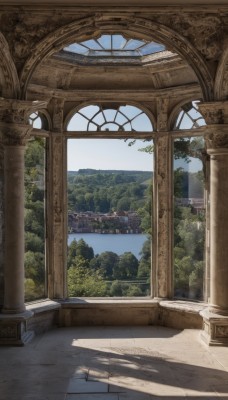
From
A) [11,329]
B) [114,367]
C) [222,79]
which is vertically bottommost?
[114,367]

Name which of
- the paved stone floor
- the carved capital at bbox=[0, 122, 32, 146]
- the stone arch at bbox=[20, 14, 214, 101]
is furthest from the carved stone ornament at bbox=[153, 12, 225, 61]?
the paved stone floor

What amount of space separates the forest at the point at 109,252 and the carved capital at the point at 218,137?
194cm

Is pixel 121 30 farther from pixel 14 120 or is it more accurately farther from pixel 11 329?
pixel 11 329

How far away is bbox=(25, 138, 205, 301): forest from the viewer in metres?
11.1

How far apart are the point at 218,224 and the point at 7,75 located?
4.32m

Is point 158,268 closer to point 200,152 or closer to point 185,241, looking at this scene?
point 185,241

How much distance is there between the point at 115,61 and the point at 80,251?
4094 millimetres

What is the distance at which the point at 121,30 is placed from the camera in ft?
30.0

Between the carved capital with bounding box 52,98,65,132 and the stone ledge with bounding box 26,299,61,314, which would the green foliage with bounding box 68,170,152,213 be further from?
the stone ledge with bounding box 26,299,61,314

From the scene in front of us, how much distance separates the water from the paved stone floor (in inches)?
73.8

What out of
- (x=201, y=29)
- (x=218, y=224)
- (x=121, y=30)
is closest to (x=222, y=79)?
(x=201, y=29)

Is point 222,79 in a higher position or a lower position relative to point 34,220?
higher

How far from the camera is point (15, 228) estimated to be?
9.30m

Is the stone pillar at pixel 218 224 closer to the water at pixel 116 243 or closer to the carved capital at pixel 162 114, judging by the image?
the carved capital at pixel 162 114
